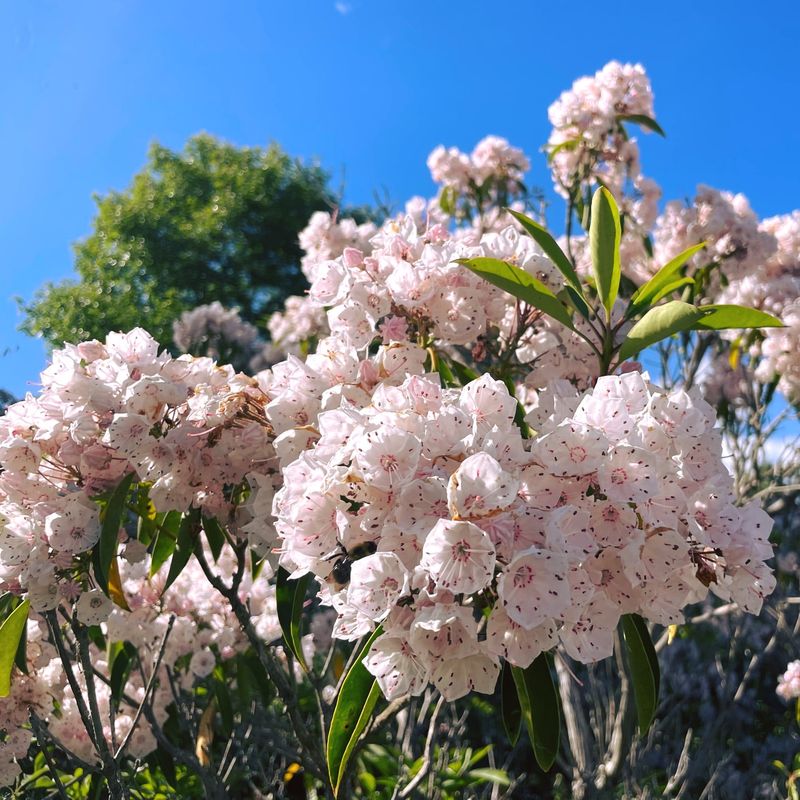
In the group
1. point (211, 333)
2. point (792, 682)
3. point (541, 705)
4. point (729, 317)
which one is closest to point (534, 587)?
point (541, 705)

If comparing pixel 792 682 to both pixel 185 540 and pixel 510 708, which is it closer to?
pixel 510 708

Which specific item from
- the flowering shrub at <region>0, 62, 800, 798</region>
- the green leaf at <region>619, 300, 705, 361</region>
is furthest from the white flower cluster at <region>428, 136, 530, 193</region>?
the green leaf at <region>619, 300, 705, 361</region>

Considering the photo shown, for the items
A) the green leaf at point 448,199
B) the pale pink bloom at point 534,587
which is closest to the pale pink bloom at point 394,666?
the pale pink bloom at point 534,587

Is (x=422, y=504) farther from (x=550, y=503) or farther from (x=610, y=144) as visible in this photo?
(x=610, y=144)

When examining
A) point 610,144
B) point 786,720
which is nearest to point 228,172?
point 610,144

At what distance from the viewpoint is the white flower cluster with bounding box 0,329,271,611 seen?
1.38m

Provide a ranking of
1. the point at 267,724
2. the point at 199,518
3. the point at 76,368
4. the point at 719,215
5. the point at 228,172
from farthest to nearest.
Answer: the point at 228,172 → the point at 719,215 → the point at 267,724 → the point at 199,518 → the point at 76,368

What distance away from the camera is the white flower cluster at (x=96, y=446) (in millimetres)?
1380

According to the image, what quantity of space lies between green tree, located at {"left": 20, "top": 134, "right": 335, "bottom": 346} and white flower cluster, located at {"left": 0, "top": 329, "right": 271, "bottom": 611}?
9.79 metres

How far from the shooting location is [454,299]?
159 cm

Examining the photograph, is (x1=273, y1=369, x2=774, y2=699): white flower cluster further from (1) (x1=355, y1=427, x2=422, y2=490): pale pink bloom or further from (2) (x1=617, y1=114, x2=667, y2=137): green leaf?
(2) (x1=617, y1=114, x2=667, y2=137): green leaf

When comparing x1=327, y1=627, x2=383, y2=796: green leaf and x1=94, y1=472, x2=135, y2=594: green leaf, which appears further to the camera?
x1=94, y1=472, x2=135, y2=594: green leaf

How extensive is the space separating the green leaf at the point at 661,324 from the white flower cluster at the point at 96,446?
727mm

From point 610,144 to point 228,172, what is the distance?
10533 mm
